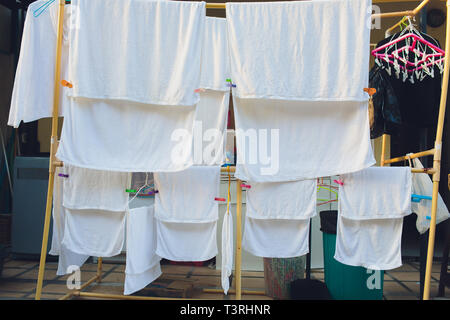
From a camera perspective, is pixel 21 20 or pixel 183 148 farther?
pixel 21 20

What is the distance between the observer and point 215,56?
307 cm

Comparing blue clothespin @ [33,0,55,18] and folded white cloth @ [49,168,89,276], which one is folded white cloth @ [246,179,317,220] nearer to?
folded white cloth @ [49,168,89,276]

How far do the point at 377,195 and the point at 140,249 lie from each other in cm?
179

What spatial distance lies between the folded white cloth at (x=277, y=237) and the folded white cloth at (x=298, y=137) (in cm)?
35

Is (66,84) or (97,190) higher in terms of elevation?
(66,84)

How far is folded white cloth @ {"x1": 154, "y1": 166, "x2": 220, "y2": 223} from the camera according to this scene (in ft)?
8.55

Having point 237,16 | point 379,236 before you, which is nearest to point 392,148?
point 379,236

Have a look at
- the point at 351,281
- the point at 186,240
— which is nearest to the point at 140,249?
the point at 186,240

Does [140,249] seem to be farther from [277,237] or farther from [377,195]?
[377,195]

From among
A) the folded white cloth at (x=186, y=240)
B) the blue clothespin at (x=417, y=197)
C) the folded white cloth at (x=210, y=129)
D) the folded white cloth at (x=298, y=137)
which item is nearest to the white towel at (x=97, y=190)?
the folded white cloth at (x=186, y=240)

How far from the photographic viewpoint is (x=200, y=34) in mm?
2488

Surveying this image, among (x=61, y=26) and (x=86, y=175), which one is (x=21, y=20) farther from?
(x=86, y=175)

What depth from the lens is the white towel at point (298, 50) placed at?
7.98ft
